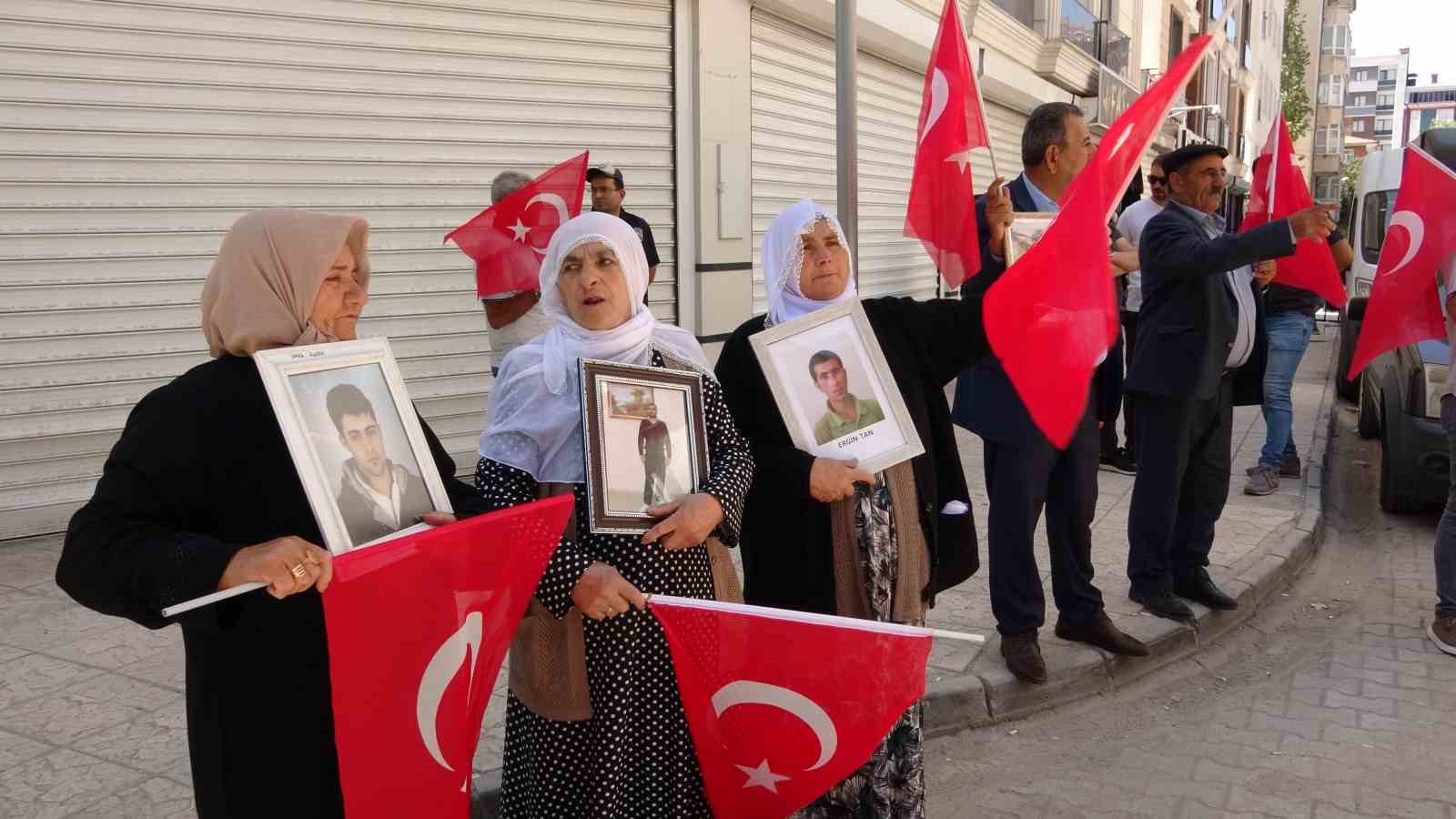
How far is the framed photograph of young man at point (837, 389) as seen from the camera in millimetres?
2930

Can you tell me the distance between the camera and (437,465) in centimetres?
239

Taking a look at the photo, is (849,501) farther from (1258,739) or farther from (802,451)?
(1258,739)

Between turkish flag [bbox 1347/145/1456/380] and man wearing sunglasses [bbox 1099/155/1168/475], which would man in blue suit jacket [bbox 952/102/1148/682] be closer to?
turkish flag [bbox 1347/145/1456/380]

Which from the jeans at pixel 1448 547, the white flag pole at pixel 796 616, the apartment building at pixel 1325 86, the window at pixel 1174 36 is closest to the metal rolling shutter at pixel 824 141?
the jeans at pixel 1448 547

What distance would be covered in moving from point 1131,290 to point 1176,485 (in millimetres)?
3580

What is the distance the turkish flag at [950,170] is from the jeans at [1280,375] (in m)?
4.68

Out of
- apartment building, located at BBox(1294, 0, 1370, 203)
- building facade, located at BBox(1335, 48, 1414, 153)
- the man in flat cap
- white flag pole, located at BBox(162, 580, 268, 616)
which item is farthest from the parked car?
building facade, located at BBox(1335, 48, 1414, 153)

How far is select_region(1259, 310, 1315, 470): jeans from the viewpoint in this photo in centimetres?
795

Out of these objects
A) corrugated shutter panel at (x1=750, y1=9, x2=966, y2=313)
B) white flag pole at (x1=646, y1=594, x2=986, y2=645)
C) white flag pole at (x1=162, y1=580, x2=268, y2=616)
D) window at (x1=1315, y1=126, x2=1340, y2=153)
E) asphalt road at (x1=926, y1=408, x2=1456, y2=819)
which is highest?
window at (x1=1315, y1=126, x2=1340, y2=153)

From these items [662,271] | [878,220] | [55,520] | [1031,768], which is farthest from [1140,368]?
[878,220]

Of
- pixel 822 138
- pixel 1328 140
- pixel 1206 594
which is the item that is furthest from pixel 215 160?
pixel 1328 140

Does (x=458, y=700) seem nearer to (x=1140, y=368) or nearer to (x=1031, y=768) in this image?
(x=1031, y=768)

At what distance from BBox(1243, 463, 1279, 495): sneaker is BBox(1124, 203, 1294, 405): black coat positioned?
123 inches

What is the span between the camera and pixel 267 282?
2029 millimetres
